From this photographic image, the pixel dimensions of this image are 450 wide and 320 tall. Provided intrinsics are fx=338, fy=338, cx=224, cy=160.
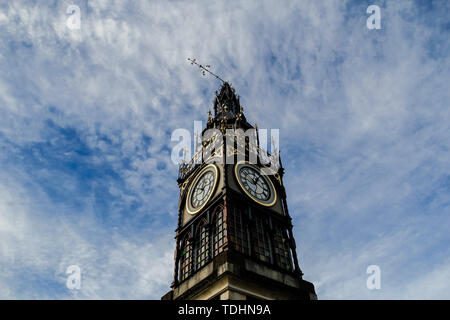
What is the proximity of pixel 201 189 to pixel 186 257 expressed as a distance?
7.57 m

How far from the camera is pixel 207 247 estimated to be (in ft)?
104

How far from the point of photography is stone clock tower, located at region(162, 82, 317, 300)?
26.5 metres

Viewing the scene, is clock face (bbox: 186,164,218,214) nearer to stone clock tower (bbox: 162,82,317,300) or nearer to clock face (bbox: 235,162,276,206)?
stone clock tower (bbox: 162,82,317,300)

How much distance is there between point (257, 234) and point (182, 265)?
824cm

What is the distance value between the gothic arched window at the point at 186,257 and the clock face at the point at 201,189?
10.3ft

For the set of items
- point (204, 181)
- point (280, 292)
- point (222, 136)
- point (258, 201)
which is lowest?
point (280, 292)

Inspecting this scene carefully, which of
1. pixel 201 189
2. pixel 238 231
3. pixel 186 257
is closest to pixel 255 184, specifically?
pixel 201 189

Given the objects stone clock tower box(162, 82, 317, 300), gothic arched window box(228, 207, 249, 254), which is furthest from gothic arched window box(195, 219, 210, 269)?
gothic arched window box(228, 207, 249, 254)

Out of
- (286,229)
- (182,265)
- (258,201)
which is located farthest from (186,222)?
(286,229)
